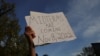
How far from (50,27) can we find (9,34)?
22.7m

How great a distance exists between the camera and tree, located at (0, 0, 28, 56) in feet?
86.5

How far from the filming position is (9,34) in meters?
26.7

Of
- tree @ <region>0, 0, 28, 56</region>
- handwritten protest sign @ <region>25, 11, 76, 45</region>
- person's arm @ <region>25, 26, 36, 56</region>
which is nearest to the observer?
person's arm @ <region>25, 26, 36, 56</region>

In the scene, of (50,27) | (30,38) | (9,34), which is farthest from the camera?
(9,34)

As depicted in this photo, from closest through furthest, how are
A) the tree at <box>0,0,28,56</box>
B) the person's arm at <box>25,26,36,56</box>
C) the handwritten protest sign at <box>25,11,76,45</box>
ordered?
the person's arm at <box>25,26,36,56</box> → the handwritten protest sign at <box>25,11,76,45</box> → the tree at <box>0,0,28,56</box>

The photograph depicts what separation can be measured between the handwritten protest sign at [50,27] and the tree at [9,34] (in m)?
21.5

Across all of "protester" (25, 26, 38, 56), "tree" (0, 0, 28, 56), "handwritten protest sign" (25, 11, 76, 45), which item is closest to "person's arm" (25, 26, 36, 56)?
"protester" (25, 26, 38, 56)

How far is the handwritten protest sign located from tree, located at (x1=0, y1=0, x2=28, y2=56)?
2149 cm

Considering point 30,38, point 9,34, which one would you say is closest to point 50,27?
point 30,38

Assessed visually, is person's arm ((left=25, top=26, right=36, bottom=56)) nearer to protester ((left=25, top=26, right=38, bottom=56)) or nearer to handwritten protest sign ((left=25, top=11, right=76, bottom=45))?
protester ((left=25, top=26, right=38, bottom=56))

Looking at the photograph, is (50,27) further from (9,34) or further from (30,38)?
(9,34)

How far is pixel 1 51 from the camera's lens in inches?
1069

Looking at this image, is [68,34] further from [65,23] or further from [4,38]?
[4,38]

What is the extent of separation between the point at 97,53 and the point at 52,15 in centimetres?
2424
